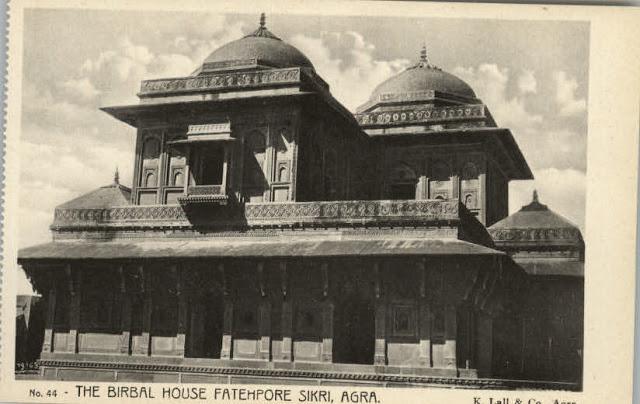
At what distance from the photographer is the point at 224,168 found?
1033 inches

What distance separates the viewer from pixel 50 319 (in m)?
26.2

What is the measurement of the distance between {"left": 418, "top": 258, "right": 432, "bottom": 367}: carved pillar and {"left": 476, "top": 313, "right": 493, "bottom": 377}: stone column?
182 cm

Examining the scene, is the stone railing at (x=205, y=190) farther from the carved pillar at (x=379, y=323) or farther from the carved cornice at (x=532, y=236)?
the carved cornice at (x=532, y=236)

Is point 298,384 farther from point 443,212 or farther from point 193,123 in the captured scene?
point 193,123

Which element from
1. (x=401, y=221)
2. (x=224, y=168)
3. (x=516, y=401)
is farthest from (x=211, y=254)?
(x=516, y=401)

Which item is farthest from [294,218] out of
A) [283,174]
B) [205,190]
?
[205,190]

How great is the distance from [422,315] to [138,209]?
A: 24.0ft

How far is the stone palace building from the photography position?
23.9m

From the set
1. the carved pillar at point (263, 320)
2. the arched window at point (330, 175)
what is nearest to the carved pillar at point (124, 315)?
the carved pillar at point (263, 320)

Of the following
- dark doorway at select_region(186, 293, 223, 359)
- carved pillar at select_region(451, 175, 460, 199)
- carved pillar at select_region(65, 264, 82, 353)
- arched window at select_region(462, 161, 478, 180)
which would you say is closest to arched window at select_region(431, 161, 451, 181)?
carved pillar at select_region(451, 175, 460, 199)

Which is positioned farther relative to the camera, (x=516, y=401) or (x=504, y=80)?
(x=504, y=80)

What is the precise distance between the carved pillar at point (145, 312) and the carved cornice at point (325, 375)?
47cm

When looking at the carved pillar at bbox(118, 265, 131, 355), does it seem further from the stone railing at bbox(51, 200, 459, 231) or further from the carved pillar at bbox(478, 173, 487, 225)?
the carved pillar at bbox(478, 173, 487, 225)

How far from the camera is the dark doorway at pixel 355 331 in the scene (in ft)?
82.0
